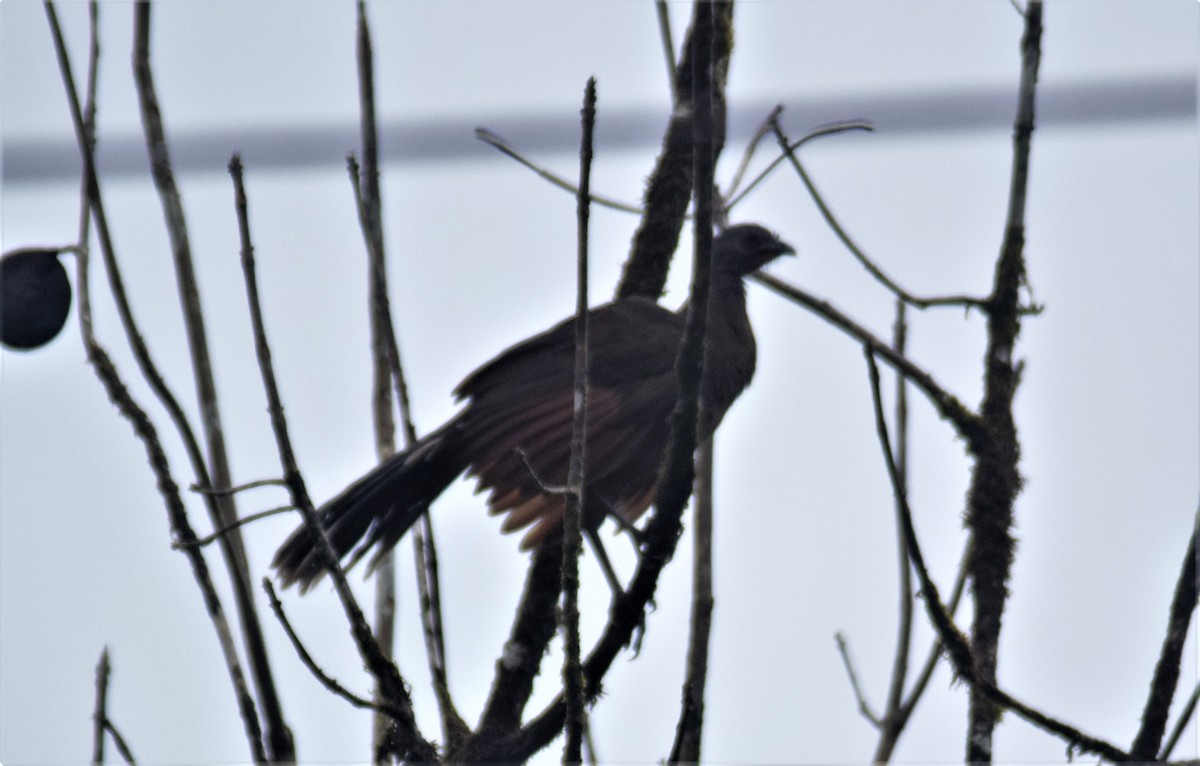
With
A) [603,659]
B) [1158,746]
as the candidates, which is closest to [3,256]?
[603,659]

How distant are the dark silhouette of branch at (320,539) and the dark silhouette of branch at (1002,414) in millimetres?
1652

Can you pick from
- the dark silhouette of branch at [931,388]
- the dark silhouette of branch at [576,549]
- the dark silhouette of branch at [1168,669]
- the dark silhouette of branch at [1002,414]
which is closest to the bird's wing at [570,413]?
the dark silhouette of branch at [931,388]

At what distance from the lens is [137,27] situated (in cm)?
339

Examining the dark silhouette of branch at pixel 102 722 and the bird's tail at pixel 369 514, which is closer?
the dark silhouette of branch at pixel 102 722

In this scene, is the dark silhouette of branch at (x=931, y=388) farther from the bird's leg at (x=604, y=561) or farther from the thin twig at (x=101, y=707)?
the thin twig at (x=101, y=707)

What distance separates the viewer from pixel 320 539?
2.82m

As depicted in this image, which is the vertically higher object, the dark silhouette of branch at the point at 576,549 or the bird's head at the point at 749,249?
the bird's head at the point at 749,249

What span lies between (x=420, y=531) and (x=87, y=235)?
4.21ft

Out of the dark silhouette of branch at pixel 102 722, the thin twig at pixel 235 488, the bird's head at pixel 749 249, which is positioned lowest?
the dark silhouette of branch at pixel 102 722

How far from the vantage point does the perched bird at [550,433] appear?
4344mm

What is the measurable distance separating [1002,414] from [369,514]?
2097mm

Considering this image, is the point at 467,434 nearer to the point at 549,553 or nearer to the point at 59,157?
the point at 549,553

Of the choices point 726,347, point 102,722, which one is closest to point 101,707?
point 102,722

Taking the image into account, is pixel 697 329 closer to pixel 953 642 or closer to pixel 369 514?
pixel 953 642
